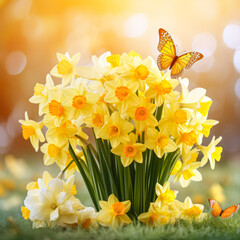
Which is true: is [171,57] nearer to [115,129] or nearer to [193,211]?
[115,129]

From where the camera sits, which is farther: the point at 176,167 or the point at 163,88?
the point at 176,167

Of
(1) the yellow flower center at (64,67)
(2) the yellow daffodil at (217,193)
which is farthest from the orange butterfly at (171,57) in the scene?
(2) the yellow daffodil at (217,193)

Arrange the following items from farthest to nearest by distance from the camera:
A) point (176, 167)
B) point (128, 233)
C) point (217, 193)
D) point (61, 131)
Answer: point (217, 193) → point (176, 167) → point (61, 131) → point (128, 233)

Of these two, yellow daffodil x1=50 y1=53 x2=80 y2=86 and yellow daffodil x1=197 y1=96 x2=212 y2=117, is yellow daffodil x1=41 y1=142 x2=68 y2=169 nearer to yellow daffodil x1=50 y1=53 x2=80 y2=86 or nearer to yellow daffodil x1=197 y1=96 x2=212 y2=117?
yellow daffodil x1=50 y1=53 x2=80 y2=86

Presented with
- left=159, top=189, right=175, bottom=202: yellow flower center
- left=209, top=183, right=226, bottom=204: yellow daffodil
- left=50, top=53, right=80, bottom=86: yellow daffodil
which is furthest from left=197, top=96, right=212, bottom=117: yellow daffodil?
left=209, top=183, right=226, bottom=204: yellow daffodil

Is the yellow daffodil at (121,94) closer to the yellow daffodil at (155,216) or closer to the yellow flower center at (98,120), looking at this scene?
the yellow flower center at (98,120)

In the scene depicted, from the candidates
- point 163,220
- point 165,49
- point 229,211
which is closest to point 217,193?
point 229,211
